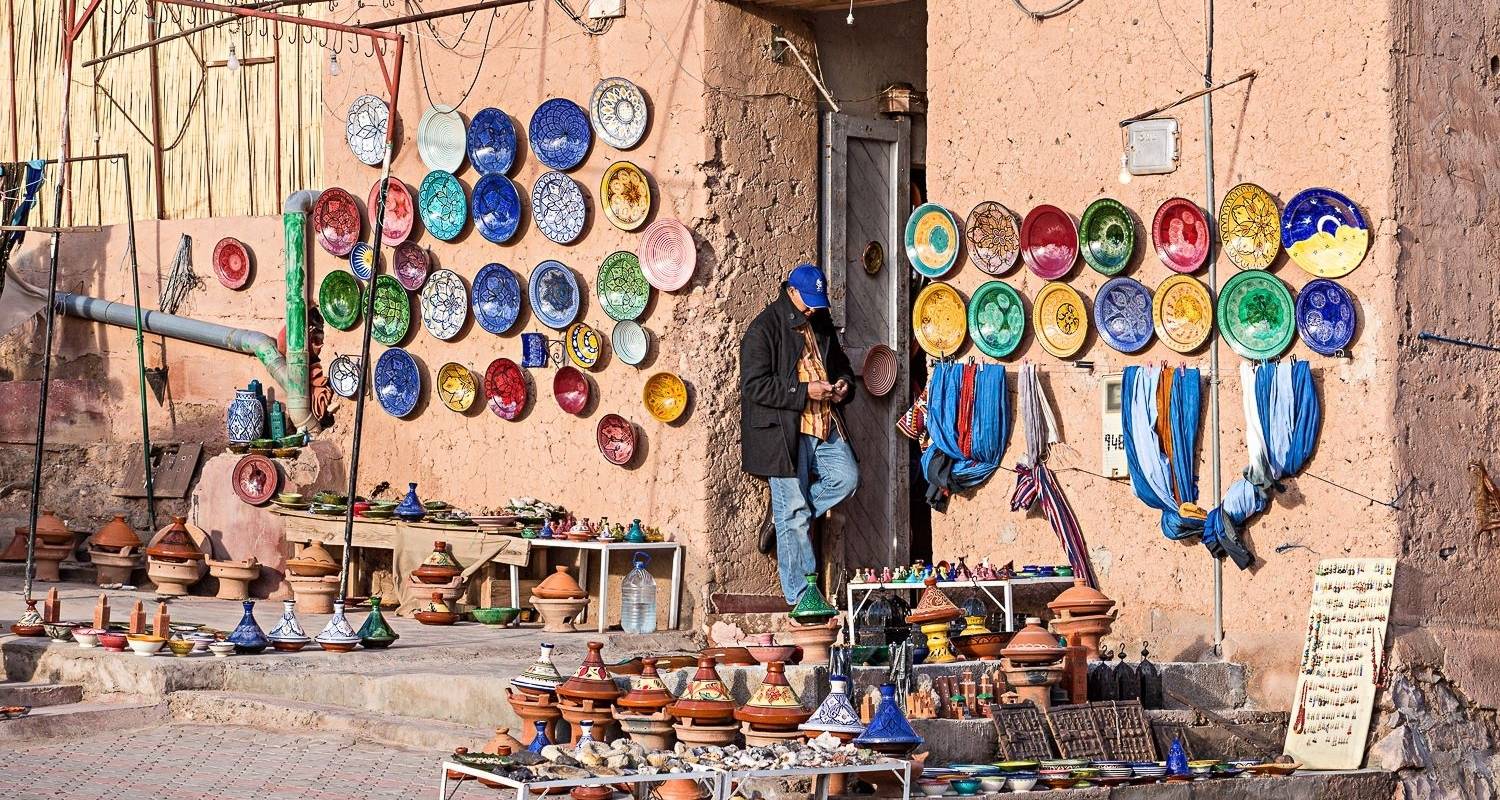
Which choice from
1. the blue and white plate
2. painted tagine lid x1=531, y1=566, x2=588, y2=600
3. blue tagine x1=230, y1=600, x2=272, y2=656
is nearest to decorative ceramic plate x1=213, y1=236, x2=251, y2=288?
the blue and white plate

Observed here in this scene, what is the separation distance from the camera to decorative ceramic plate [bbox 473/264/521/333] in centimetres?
1159

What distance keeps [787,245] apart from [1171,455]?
261 centimetres

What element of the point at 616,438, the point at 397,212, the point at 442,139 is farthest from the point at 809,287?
the point at 397,212

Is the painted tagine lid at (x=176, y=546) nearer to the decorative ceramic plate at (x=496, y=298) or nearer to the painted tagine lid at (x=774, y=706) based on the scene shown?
the decorative ceramic plate at (x=496, y=298)

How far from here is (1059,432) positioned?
32.8 feet

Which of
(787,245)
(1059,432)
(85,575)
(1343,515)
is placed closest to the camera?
(1343,515)

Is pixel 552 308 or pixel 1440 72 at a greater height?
pixel 1440 72

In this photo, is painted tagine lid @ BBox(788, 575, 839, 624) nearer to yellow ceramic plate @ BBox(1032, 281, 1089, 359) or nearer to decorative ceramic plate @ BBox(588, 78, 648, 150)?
yellow ceramic plate @ BBox(1032, 281, 1089, 359)

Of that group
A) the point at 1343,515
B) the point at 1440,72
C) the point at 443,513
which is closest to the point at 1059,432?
the point at 1343,515

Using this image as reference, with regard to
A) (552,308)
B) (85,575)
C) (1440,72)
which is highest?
(1440,72)

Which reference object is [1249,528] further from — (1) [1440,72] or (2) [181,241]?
(2) [181,241]

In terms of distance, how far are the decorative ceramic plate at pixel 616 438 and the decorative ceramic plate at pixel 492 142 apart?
1538mm

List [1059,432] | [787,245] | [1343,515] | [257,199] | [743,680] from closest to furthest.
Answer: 1. [743,680]
2. [1343,515]
3. [1059,432]
4. [787,245]
5. [257,199]

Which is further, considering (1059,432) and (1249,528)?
(1059,432)
